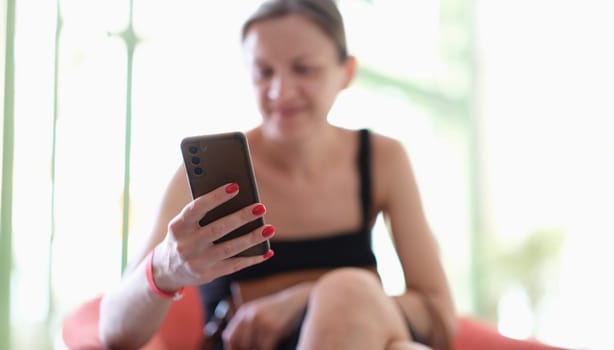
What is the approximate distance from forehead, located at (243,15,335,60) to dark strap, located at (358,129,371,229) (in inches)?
9.0

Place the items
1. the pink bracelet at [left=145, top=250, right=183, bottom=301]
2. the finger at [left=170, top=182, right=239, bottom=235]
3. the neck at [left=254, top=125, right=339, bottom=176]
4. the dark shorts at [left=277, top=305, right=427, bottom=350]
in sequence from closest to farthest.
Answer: the finger at [left=170, top=182, right=239, bottom=235], the pink bracelet at [left=145, top=250, right=183, bottom=301], the dark shorts at [left=277, top=305, right=427, bottom=350], the neck at [left=254, top=125, right=339, bottom=176]

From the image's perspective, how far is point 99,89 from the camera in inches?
62.4

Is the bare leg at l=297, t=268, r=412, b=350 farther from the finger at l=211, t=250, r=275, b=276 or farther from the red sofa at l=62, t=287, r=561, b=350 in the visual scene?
the red sofa at l=62, t=287, r=561, b=350

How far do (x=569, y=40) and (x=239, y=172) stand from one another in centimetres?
271

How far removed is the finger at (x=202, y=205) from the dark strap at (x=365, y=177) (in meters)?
0.55

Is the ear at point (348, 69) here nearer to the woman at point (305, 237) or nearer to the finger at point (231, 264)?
the woman at point (305, 237)

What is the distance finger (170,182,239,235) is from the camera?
767 millimetres

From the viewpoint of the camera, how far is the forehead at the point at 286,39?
3.84ft

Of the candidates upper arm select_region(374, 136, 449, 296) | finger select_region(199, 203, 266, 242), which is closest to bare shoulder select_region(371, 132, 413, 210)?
upper arm select_region(374, 136, 449, 296)

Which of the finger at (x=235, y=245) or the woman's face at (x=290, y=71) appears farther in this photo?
the woman's face at (x=290, y=71)

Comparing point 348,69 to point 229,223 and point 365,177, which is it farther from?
point 229,223

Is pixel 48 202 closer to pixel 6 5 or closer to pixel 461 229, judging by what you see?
pixel 6 5

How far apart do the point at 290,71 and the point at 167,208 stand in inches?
12.3

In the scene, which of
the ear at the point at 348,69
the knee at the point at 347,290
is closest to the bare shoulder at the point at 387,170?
the ear at the point at 348,69
